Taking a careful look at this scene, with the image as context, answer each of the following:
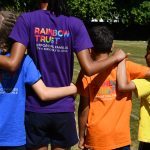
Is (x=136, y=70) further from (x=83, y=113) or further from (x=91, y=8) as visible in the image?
(x=91, y=8)

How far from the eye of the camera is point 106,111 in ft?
14.4

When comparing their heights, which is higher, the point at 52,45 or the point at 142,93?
the point at 52,45

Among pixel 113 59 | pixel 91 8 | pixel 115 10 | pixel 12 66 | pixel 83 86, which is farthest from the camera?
pixel 115 10

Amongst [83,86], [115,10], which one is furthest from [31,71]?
[115,10]

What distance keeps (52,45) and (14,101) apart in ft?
1.71

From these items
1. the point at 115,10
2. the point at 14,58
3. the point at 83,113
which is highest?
the point at 14,58

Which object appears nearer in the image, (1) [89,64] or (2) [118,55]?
(1) [89,64]

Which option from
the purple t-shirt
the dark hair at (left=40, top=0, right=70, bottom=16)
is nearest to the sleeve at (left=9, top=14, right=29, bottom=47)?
the purple t-shirt

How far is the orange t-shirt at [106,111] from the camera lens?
439cm

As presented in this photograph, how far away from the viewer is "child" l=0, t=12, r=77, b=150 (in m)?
3.89

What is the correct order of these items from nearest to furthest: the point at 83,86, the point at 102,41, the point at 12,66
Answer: the point at 12,66 → the point at 102,41 → the point at 83,86

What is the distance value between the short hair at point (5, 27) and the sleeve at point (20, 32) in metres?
0.07

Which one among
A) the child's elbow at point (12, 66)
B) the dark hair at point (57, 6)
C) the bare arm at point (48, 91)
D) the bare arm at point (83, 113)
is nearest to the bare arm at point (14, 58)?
the child's elbow at point (12, 66)

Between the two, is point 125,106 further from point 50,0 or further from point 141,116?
point 50,0
